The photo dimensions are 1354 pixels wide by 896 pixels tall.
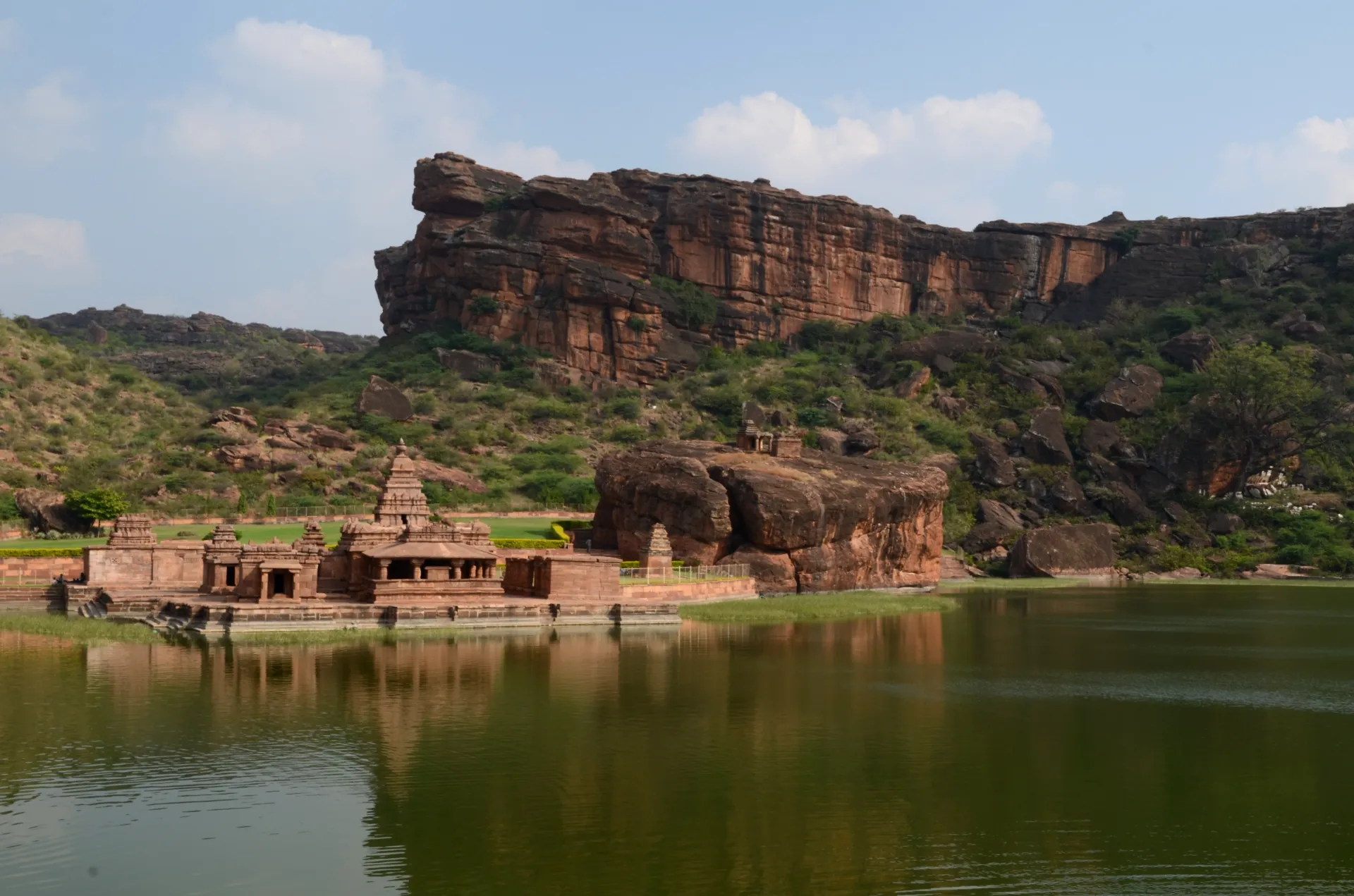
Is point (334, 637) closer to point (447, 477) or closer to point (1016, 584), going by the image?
point (1016, 584)

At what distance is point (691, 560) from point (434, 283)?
2182 inches

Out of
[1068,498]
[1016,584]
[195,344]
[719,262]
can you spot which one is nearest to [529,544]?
[1016,584]

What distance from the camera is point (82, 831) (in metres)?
16.6

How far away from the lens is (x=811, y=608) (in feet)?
141

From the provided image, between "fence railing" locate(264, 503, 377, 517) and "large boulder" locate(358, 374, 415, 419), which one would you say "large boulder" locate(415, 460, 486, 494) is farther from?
"large boulder" locate(358, 374, 415, 419)

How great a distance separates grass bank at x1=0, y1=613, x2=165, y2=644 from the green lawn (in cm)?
849

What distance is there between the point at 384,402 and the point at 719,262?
31.1m

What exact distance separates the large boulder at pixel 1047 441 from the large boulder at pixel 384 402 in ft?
114

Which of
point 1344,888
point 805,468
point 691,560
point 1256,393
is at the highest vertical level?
point 1256,393

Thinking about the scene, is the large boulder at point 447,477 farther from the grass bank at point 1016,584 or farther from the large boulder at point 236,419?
the grass bank at point 1016,584

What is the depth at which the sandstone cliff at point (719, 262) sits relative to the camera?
94562 mm

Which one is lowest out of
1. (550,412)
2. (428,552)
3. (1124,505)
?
(428,552)

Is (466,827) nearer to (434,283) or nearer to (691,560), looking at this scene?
(691,560)

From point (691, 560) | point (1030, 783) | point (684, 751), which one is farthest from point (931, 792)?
point (691, 560)
